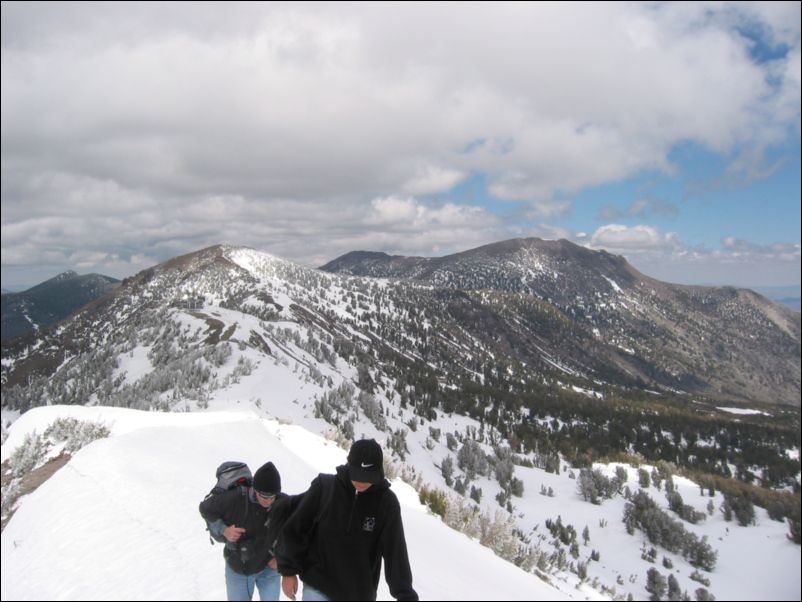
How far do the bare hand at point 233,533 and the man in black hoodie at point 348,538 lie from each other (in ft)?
3.11

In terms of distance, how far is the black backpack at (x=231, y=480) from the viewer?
524 cm

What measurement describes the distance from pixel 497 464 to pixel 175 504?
141ft

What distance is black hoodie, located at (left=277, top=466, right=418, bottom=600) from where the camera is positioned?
4.23 metres

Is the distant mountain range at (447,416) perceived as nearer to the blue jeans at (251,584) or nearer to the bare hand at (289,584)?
the blue jeans at (251,584)

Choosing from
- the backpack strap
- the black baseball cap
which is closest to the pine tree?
the backpack strap

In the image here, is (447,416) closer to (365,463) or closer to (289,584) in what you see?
(289,584)

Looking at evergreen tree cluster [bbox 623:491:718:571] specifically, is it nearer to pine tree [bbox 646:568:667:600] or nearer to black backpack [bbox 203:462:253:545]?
pine tree [bbox 646:568:667:600]

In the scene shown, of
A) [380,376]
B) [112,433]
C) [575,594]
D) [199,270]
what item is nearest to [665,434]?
[380,376]

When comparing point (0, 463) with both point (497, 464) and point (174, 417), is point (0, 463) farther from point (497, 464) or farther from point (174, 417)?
point (497, 464)

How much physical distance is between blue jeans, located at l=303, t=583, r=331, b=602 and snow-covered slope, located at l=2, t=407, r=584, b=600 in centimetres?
239

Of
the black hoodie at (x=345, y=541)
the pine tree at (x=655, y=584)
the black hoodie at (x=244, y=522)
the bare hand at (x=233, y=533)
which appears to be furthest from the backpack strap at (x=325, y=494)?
the pine tree at (x=655, y=584)

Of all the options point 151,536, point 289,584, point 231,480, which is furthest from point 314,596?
point 151,536

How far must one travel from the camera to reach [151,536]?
7.51 meters

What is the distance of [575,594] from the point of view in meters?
13.8
